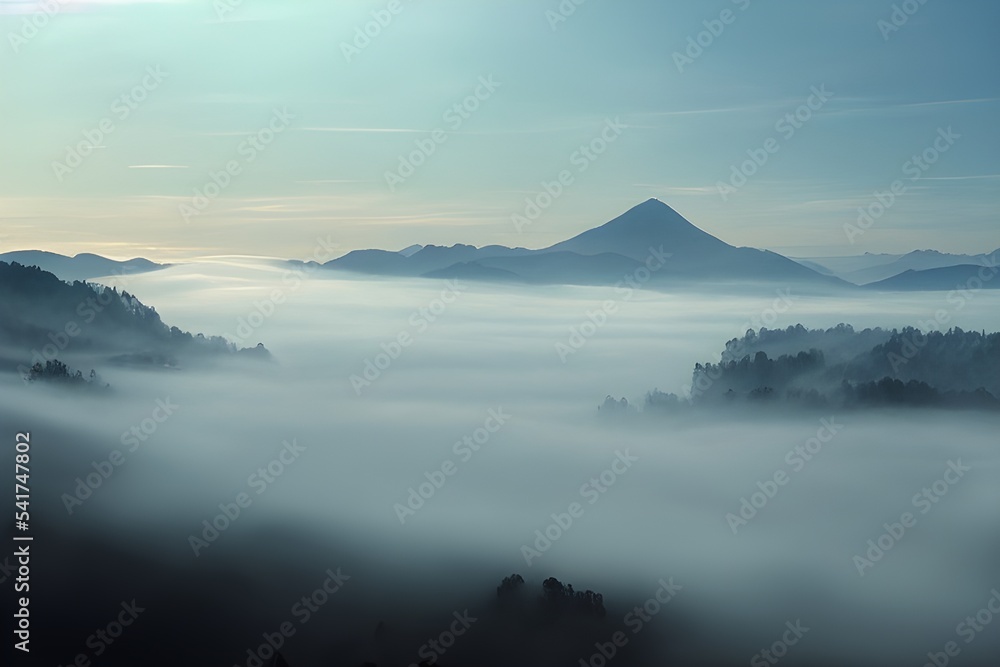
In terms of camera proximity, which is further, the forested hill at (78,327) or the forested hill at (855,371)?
the forested hill at (855,371)

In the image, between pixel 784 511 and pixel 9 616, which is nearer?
pixel 9 616

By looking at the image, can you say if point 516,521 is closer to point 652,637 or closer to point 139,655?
point 652,637

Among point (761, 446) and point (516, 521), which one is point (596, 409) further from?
point (516, 521)

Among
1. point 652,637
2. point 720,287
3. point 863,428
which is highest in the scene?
point 720,287

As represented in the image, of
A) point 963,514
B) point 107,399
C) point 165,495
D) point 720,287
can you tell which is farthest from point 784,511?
point 107,399

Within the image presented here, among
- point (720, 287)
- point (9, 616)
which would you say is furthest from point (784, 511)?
point (9, 616)

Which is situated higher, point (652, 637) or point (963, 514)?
point (963, 514)

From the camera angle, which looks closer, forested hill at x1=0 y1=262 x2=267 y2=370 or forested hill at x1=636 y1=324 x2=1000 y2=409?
forested hill at x1=0 y1=262 x2=267 y2=370

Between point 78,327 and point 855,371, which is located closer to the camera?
point 78,327

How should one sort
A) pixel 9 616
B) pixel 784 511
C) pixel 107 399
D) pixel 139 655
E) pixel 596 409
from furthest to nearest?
1. pixel 596 409
2. pixel 784 511
3. pixel 107 399
4. pixel 139 655
5. pixel 9 616

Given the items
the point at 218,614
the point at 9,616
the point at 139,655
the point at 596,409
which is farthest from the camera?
the point at 596,409
